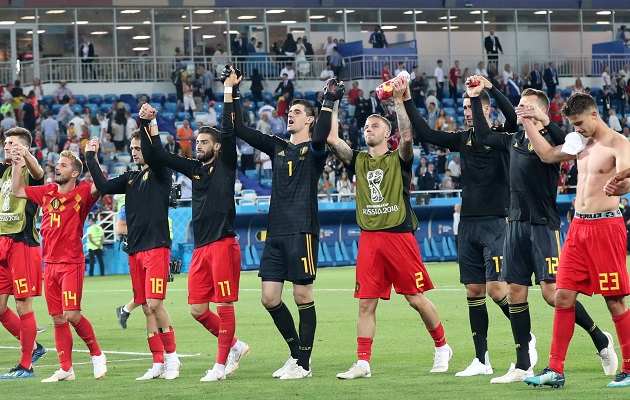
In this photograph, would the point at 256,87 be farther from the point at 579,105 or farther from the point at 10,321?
the point at 579,105

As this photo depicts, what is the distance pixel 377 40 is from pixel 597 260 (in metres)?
37.3

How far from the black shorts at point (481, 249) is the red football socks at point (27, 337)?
4.47 metres

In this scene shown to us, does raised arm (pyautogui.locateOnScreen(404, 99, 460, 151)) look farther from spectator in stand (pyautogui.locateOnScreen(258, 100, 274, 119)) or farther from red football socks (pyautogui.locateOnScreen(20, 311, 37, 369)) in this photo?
spectator in stand (pyautogui.locateOnScreen(258, 100, 274, 119))

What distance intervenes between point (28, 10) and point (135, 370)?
34029 mm

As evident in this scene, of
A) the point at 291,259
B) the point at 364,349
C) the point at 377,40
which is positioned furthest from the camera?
the point at 377,40

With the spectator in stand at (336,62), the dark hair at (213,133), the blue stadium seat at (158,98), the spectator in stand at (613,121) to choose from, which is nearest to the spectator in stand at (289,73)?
the spectator in stand at (336,62)

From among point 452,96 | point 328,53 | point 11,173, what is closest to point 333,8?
point 328,53

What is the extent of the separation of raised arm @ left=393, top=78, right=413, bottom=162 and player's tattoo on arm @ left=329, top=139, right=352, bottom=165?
536mm

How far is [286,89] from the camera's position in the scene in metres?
41.8

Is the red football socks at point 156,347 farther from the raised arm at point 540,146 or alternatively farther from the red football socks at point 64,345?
the raised arm at point 540,146

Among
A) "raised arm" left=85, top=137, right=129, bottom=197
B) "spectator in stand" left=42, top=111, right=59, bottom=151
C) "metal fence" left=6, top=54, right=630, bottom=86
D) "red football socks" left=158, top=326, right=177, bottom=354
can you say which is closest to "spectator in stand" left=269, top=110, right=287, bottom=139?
"metal fence" left=6, top=54, right=630, bottom=86

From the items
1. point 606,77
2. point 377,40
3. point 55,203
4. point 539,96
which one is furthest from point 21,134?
point 606,77

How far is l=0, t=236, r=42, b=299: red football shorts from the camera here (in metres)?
12.3

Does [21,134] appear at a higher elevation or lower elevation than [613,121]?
lower
